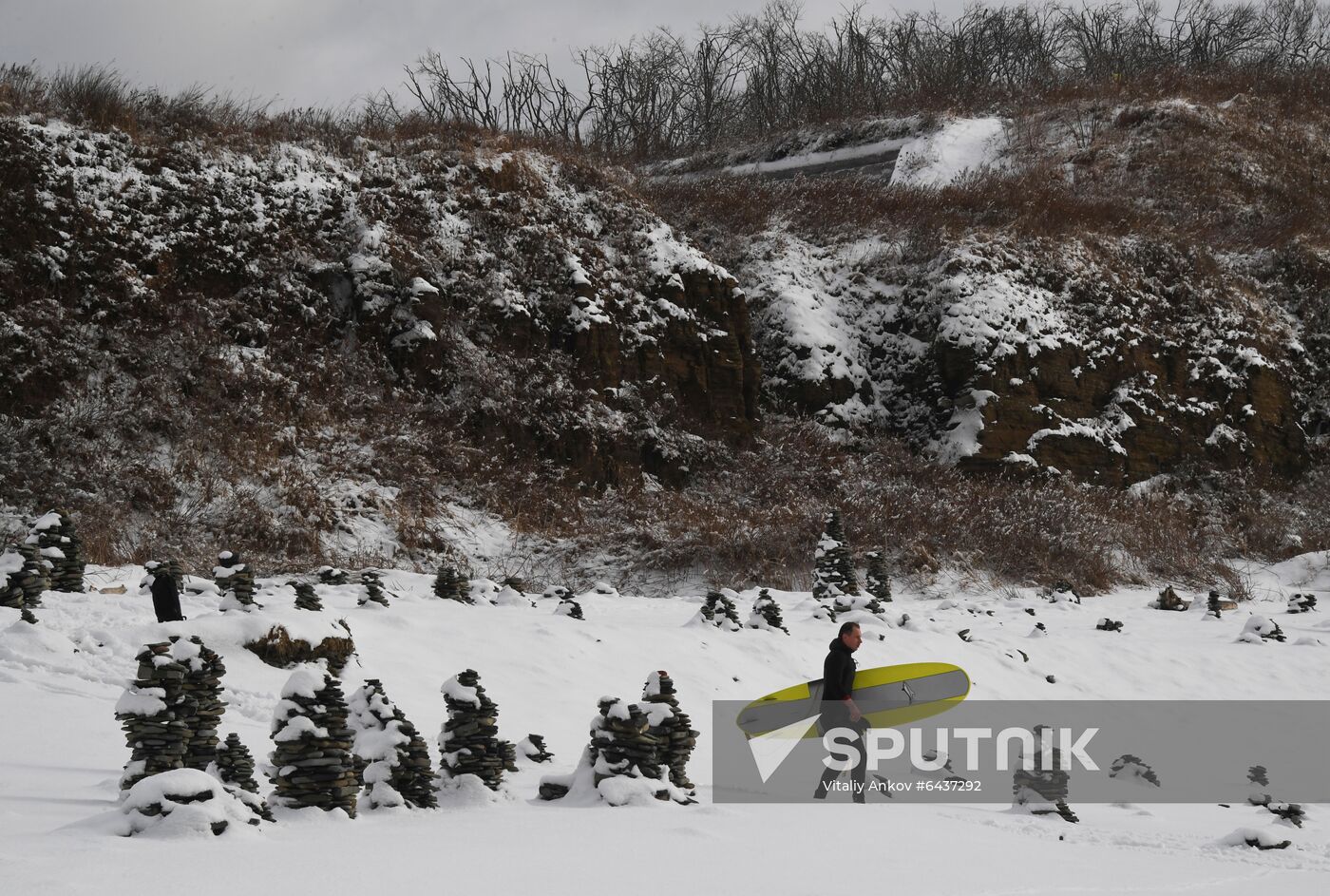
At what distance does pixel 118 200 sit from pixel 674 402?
11832 millimetres

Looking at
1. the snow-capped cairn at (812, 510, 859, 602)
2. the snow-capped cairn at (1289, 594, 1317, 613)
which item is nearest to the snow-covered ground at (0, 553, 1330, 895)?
the snow-capped cairn at (812, 510, 859, 602)

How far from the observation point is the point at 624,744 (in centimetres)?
584

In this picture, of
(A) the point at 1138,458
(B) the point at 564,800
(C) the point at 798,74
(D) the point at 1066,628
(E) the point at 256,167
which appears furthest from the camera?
(C) the point at 798,74

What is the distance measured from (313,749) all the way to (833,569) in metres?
10.9

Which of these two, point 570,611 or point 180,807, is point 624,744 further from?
point 570,611

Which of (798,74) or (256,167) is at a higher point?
(798,74)

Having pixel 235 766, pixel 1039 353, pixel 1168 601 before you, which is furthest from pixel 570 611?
pixel 1039 353

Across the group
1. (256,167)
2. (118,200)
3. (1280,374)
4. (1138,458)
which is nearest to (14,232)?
(118,200)

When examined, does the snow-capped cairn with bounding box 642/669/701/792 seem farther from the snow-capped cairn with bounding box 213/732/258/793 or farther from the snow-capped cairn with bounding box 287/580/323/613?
the snow-capped cairn with bounding box 287/580/323/613

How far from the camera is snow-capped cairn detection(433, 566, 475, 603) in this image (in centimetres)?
1138

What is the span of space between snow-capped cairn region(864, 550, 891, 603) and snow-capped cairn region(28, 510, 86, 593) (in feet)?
33.8

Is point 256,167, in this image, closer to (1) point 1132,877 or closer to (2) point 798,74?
(1) point 1132,877

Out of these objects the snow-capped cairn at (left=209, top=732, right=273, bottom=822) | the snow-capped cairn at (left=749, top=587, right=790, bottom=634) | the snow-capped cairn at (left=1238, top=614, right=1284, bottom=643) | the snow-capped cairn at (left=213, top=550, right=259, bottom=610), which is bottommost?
the snow-capped cairn at (left=1238, top=614, right=1284, bottom=643)

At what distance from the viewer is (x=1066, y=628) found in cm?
1424
